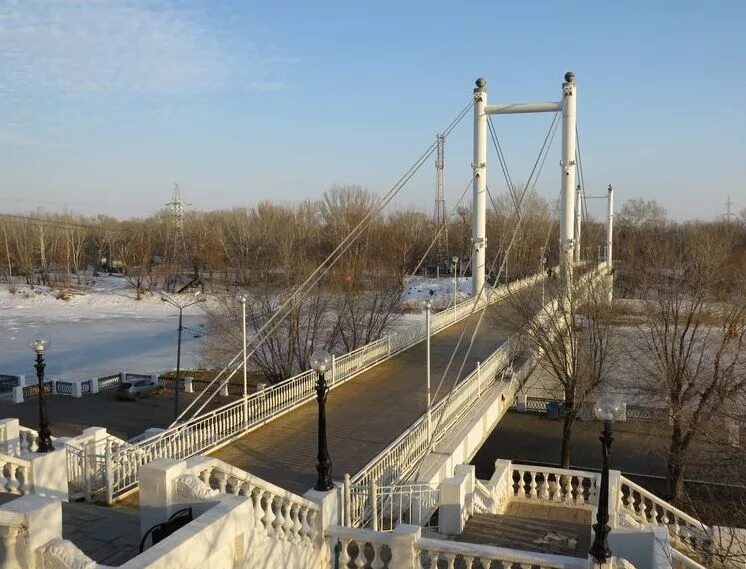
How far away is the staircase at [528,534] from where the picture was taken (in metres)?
8.95

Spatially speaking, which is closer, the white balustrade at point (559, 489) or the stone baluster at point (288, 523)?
the stone baluster at point (288, 523)

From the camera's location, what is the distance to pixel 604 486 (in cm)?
575

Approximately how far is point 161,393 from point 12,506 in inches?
936

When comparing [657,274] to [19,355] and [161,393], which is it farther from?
[19,355]

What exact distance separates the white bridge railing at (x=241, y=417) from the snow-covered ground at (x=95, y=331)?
1866 centimetres

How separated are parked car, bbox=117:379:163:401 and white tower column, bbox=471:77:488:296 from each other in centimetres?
1415

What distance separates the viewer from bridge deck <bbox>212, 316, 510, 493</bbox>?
10.3 m

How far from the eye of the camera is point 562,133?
26.1m

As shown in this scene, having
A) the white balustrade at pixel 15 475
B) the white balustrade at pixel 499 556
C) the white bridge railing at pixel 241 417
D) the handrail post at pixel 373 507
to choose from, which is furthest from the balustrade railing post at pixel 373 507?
the white balustrade at pixel 15 475

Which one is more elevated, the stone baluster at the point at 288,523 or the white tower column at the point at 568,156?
the white tower column at the point at 568,156

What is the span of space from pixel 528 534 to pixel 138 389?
66.1ft

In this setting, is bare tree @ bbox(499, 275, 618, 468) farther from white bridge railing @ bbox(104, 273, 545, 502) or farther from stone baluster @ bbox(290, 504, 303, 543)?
stone baluster @ bbox(290, 504, 303, 543)

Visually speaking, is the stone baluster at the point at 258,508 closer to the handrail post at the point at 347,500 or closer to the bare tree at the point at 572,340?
the handrail post at the point at 347,500

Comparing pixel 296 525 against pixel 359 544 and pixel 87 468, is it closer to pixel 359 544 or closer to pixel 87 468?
pixel 359 544
